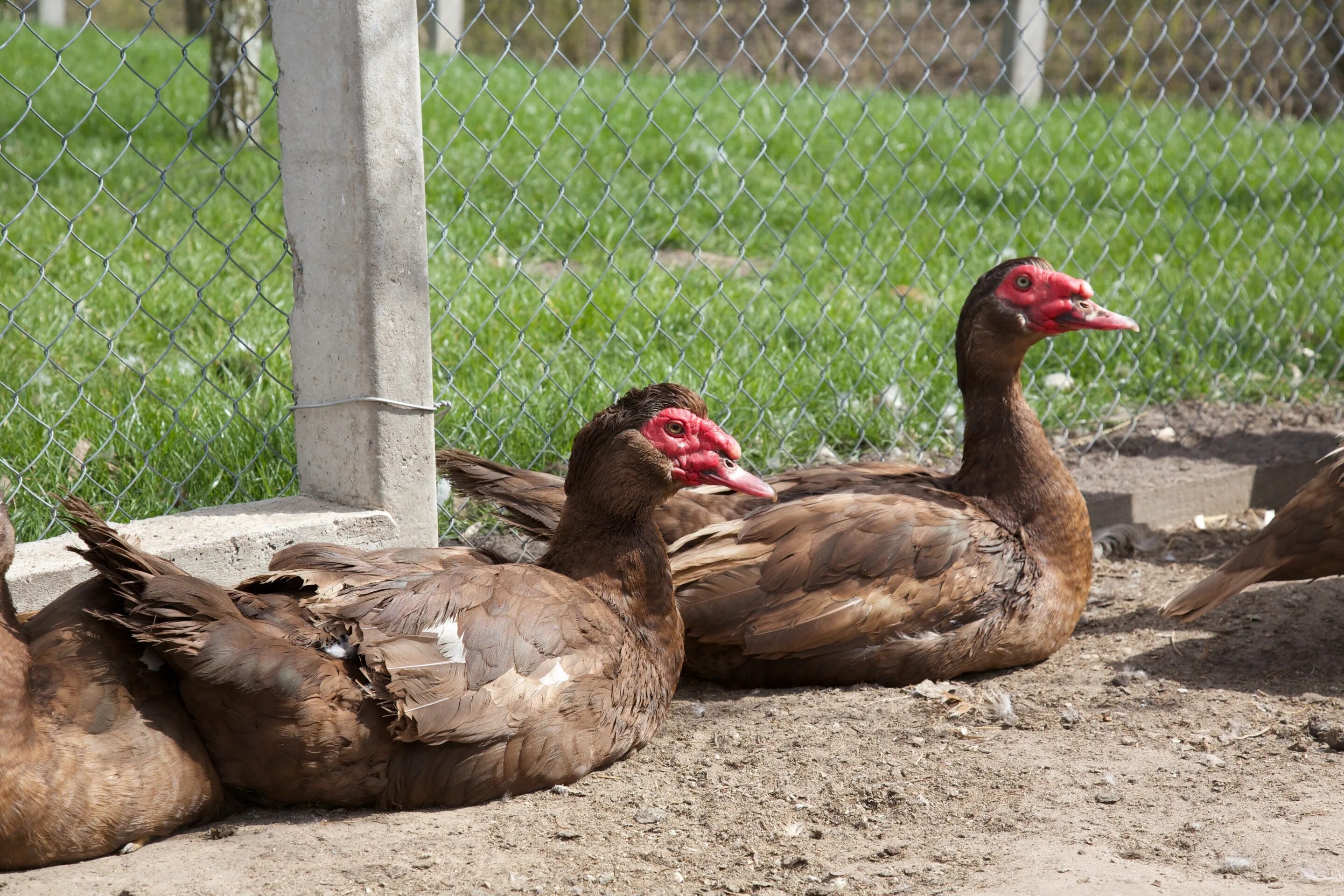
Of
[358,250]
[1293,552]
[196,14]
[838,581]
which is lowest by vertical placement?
[838,581]

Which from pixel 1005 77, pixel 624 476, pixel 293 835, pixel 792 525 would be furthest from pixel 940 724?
pixel 1005 77

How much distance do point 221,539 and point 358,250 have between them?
2.61 ft

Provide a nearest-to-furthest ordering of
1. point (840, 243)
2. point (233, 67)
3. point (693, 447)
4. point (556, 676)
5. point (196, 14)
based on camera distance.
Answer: point (556, 676), point (693, 447), point (840, 243), point (233, 67), point (196, 14)

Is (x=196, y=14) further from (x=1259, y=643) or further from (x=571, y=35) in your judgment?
(x=1259, y=643)

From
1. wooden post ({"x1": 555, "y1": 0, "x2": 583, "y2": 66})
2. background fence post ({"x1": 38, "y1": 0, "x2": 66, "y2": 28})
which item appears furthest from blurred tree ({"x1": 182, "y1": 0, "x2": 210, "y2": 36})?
wooden post ({"x1": 555, "y1": 0, "x2": 583, "y2": 66})

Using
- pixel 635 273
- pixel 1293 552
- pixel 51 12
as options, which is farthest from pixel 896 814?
pixel 51 12

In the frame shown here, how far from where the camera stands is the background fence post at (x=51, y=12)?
1417cm

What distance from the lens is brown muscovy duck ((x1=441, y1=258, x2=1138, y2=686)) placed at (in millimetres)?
3352

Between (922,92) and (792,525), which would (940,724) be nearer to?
(792,525)

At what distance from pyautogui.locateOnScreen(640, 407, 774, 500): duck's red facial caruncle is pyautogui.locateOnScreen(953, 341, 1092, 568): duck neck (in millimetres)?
961

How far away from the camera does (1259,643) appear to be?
12.1ft

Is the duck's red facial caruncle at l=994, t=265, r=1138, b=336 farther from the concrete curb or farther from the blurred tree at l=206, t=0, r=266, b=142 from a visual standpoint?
the blurred tree at l=206, t=0, r=266, b=142

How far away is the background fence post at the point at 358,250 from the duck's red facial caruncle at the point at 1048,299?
1667 millimetres

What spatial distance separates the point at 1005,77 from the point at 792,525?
7.12 meters
